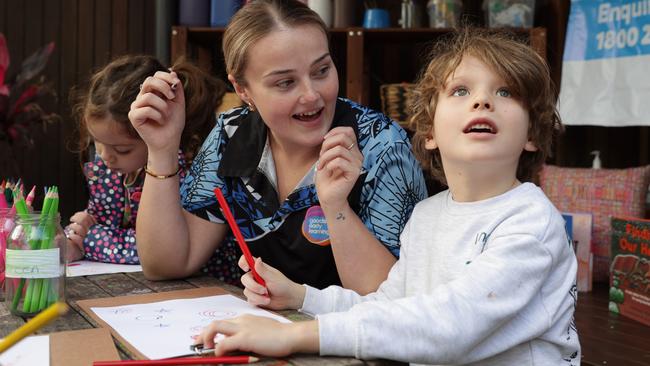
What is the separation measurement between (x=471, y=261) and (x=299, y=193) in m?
0.50

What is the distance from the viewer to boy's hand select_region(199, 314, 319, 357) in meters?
0.84

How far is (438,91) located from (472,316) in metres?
0.45

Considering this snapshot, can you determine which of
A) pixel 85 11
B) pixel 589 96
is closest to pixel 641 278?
pixel 589 96

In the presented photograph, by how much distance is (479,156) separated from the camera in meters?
1.04

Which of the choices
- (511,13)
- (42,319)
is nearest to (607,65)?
(511,13)

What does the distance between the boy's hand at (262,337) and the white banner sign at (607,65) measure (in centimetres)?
227

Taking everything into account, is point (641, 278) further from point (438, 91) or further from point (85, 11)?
point (85, 11)

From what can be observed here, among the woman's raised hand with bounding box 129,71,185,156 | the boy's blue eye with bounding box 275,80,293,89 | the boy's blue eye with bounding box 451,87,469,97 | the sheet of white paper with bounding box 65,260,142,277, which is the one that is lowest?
the sheet of white paper with bounding box 65,260,142,277

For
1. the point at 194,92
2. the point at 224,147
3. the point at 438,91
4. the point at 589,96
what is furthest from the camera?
the point at 589,96

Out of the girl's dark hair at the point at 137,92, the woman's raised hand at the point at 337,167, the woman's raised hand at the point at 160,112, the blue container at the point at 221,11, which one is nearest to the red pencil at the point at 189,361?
the woman's raised hand at the point at 337,167

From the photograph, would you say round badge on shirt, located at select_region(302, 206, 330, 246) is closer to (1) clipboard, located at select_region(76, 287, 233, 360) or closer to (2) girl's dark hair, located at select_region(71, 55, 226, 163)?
(1) clipboard, located at select_region(76, 287, 233, 360)

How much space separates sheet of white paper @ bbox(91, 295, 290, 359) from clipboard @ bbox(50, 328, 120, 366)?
1.1 inches

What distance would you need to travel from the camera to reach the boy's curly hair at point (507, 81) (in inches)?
42.8

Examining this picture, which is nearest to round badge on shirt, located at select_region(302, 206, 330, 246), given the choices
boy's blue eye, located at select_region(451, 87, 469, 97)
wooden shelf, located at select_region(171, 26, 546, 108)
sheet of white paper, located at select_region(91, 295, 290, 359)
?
sheet of white paper, located at select_region(91, 295, 290, 359)
